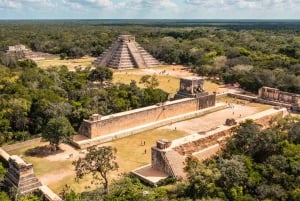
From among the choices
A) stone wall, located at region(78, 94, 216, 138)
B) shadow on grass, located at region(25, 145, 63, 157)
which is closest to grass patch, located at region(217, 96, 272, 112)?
stone wall, located at region(78, 94, 216, 138)

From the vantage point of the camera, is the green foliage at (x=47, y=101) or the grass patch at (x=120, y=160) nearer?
the grass patch at (x=120, y=160)

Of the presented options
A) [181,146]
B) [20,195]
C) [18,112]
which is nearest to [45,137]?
[18,112]

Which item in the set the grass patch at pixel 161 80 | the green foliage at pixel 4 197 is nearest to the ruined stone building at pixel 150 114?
the grass patch at pixel 161 80

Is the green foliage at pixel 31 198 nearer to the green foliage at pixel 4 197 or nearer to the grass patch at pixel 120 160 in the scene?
the green foliage at pixel 4 197

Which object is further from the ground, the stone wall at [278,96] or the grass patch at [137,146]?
the stone wall at [278,96]

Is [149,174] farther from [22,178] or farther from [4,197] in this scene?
[4,197]

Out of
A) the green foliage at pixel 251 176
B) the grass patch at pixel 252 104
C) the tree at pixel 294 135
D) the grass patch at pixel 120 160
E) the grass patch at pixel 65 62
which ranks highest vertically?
the tree at pixel 294 135

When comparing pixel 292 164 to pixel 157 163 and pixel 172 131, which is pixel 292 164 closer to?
pixel 157 163
